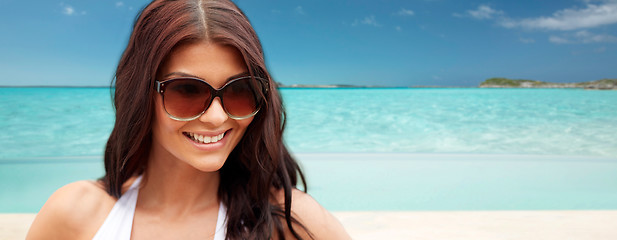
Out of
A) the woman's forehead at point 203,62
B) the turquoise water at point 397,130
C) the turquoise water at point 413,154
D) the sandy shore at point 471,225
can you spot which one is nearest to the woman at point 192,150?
the woman's forehead at point 203,62

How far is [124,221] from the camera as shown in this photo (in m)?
1.28

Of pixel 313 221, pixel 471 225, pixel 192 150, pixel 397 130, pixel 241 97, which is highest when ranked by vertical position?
pixel 241 97

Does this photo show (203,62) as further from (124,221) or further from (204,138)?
(124,221)

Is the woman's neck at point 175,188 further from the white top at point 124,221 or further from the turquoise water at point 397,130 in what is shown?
the turquoise water at point 397,130

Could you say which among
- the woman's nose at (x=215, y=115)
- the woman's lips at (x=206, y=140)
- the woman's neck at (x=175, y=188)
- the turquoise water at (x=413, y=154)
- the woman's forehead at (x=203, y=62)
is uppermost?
the woman's forehead at (x=203, y=62)

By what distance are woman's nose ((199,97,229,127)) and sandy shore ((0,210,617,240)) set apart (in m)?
2.19

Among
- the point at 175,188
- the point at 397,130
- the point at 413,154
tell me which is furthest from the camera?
the point at 397,130

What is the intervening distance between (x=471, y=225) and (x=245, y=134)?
2.59 metres

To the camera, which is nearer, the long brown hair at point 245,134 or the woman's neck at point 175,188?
the long brown hair at point 245,134

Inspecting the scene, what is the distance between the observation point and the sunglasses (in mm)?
1058

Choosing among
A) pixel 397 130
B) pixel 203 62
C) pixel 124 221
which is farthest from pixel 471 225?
pixel 397 130

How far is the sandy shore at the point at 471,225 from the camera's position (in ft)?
9.98

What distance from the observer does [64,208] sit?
1211mm

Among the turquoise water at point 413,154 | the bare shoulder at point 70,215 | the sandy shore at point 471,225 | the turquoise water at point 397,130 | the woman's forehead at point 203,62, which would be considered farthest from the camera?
the turquoise water at point 397,130
